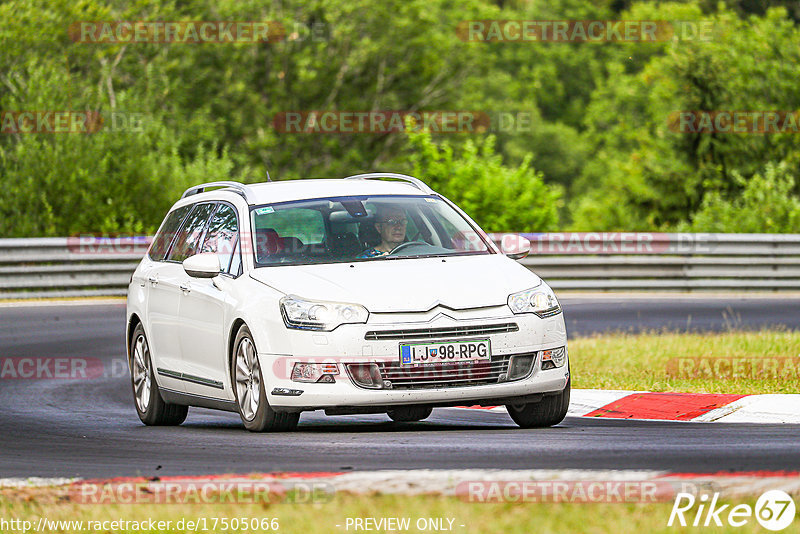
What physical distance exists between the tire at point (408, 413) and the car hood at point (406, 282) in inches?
27.5

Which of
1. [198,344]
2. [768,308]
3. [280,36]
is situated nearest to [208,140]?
[280,36]

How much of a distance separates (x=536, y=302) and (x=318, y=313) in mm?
1381

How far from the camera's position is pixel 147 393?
11.3 m

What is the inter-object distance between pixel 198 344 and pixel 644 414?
317 cm

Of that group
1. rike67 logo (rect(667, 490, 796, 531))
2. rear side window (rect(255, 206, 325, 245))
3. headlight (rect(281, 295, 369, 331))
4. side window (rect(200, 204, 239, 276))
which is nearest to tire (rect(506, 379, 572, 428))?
headlight (rect(281, 295, 369, 331))

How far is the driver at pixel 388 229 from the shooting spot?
32.7 ft

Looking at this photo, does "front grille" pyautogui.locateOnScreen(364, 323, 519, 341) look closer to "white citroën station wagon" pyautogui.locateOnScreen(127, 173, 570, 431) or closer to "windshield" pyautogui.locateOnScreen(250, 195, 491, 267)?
"white citroën station wagon" pyautogui.locateOnScreen(127, 173, 570, 431)

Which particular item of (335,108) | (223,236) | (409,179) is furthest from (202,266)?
(335,108)

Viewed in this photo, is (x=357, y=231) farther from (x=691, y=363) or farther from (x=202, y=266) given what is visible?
(x=691, y=363)

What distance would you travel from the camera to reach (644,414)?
10586 millimetres

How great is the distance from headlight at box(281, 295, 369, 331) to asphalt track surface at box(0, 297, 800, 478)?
2.28 feet

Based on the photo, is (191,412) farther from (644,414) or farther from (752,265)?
(752,265)

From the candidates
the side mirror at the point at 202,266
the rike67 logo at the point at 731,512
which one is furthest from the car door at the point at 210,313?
the rike67 logo at the point at 731,512

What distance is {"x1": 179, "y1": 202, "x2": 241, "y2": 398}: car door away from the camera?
991 cm
